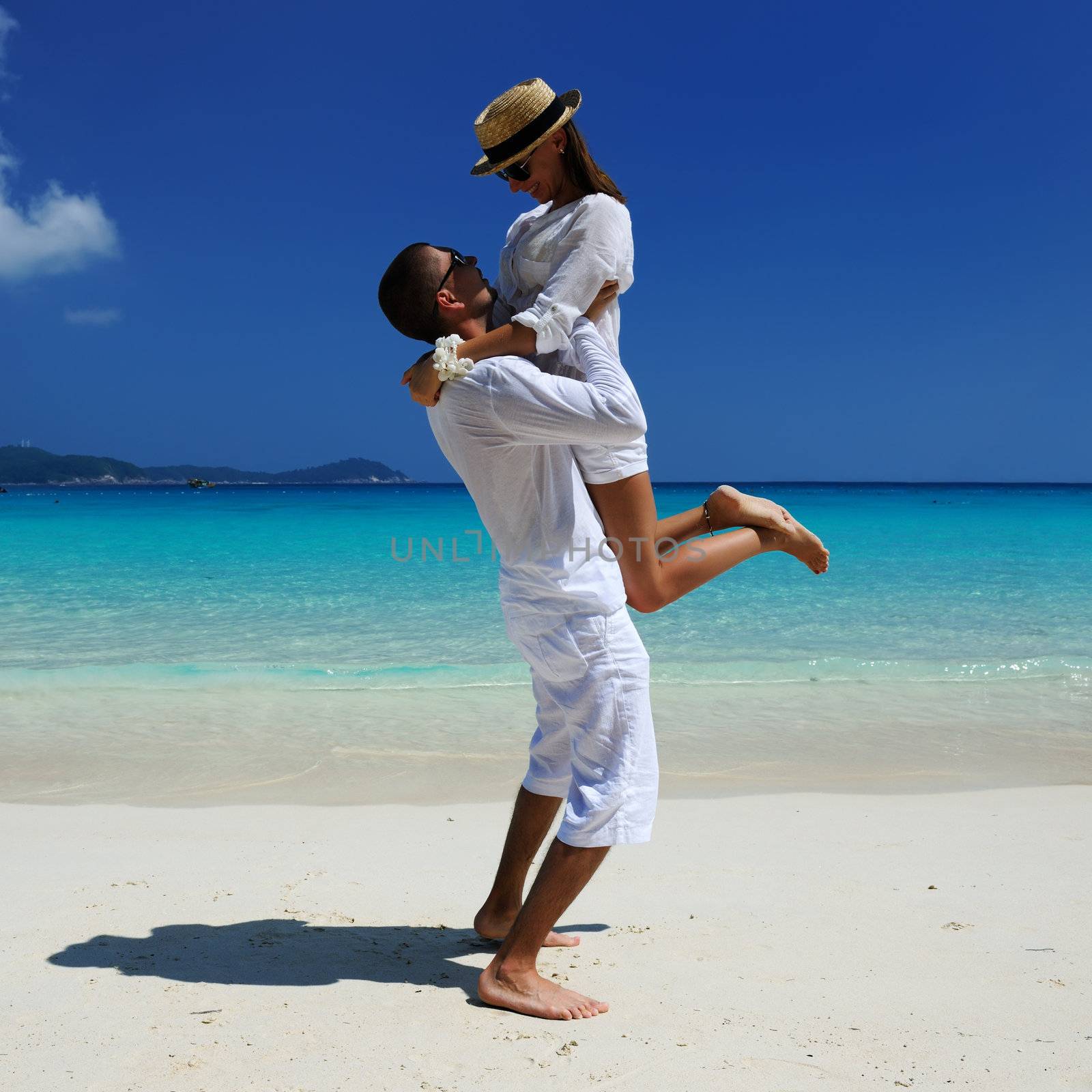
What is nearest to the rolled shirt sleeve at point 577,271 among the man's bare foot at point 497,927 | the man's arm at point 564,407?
the man's arm at point 564,407

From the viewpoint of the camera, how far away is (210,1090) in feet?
6.36

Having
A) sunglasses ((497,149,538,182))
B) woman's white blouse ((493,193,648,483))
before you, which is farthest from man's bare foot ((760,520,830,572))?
sunglasses ((497,149,538,182))

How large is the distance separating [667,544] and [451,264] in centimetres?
96

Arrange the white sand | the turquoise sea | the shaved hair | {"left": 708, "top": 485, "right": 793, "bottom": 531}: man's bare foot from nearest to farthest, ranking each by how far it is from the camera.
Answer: the white sand
the shaved hair
{"left": 708, "top": 485, "right": 793, "bottom": 531}: man's bare foot
the turquoise sea

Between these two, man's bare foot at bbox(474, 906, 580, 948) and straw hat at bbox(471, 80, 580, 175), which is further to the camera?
man's bare foot at bbox(474, 906, 580, 948)

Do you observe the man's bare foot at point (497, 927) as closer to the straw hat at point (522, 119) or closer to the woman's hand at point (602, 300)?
the woman's hand at point (602, 300)

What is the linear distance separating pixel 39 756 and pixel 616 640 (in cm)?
417

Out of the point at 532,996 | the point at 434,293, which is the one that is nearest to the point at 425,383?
the point at 434,293

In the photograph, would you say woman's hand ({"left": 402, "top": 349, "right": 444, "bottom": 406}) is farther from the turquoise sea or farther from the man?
the turquoise sea

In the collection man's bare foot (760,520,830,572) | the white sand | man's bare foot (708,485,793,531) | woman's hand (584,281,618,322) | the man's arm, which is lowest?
the white sand

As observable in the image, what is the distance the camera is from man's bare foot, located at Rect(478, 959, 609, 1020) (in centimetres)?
230

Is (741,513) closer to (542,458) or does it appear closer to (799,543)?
(799,543)

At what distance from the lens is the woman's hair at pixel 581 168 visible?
8.11 ft

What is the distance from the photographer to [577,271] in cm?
231
